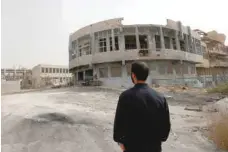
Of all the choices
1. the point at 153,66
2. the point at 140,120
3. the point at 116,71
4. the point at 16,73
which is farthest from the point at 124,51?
the point at 16,73

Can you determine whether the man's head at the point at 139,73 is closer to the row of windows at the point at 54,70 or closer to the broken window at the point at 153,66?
the broken window at the point at 153,66

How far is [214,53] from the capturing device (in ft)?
127

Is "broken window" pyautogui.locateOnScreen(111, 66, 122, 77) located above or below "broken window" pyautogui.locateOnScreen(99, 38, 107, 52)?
below

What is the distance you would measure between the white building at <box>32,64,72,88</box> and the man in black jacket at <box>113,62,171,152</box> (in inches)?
1689

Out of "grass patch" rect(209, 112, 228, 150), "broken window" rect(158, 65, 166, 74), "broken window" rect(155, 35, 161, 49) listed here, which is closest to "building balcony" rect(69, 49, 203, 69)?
"broken window" rect(158, 65, 166, 74)

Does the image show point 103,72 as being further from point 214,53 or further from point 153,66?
point 214,53

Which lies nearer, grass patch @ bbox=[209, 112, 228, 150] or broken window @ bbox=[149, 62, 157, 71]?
grass patch @ bbox=[209, 112, 228, 150]

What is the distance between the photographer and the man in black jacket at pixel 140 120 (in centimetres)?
187

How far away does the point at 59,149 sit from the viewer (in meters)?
4.00

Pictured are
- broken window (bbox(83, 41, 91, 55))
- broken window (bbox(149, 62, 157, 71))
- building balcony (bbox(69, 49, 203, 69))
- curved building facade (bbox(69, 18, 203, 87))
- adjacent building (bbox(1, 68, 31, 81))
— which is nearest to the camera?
building balcony (bbox(69, 49, 203, 69))

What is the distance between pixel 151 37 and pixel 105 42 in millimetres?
5205

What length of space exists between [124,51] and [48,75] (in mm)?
34455

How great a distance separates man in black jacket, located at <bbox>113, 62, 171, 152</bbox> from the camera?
187 centimetres

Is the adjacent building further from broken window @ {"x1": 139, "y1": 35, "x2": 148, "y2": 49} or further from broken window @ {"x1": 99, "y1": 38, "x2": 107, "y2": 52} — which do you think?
broken window @ {"x1": 139, "y1": 35, "x2": 148, "y2": 49}
